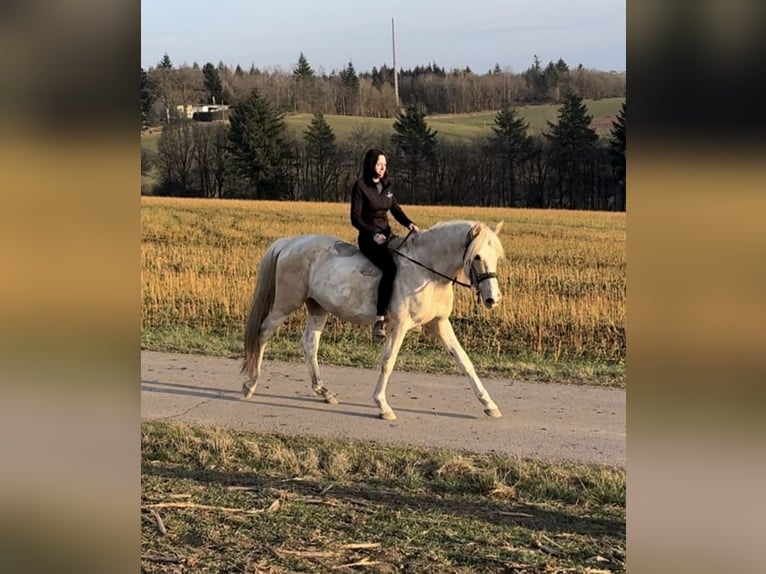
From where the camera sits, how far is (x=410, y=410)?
21.4 feet

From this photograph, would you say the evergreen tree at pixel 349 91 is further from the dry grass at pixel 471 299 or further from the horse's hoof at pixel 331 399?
the horse's hoof at pixel 331 399

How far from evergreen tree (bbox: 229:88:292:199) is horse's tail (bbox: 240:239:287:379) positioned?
24996 millimetres

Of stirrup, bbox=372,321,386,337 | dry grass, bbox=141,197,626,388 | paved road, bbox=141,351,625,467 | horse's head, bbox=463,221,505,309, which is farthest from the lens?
dry grass, bbox=141,197,626,388

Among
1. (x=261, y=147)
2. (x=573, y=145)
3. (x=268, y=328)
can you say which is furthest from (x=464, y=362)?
(x=261, y=147)

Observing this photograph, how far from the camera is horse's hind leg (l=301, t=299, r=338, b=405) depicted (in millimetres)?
6828

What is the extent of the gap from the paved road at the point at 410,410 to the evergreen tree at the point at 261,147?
969 inches

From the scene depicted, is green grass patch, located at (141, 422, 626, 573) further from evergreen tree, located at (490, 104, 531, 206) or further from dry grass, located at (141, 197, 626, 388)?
evergreen tree, located at (490, 104, 531, 206)

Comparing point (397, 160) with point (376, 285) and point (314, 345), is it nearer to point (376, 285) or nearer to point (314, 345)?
point (314, 345)

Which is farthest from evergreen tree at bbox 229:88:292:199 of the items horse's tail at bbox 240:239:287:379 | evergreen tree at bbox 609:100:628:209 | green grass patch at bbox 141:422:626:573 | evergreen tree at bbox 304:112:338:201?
green grass patch at bbox 141:422:626:573

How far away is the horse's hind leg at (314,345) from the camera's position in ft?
22.4
